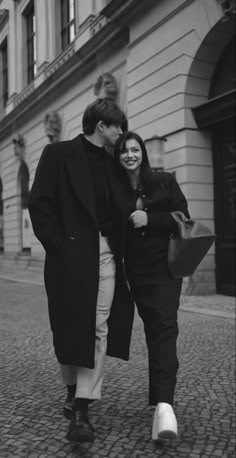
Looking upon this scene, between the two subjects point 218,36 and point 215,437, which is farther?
point 218,36

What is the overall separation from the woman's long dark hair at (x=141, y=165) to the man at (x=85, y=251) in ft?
0.13

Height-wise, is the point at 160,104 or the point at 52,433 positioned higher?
the point at 160,104

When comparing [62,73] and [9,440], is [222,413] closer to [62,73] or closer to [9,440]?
[9,440]

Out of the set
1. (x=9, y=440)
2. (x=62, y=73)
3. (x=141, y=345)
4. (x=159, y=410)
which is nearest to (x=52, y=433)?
(x=9, y=440)

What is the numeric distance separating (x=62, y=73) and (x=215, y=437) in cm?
1494

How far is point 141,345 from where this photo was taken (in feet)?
16.9

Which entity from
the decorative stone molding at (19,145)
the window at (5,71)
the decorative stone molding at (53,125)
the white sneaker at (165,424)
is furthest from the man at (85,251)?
the window at (5,71)

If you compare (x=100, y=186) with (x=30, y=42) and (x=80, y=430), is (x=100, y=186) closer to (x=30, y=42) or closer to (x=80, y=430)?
(x=80, y=430)

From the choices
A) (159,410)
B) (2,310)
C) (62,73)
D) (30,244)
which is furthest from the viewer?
(30,244)

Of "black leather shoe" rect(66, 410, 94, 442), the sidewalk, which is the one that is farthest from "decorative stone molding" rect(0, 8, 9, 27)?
"black leather shoe" rect(66, 410, 94, 442)

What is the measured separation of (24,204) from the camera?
70.5 ft

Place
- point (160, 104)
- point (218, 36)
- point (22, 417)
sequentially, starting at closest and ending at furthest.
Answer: point (22, 417) < point (218, 36) < point (160, 104)

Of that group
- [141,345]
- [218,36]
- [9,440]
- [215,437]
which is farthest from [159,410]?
[218,36]

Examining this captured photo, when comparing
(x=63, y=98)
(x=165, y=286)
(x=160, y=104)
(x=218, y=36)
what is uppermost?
(x=63, y=98)
